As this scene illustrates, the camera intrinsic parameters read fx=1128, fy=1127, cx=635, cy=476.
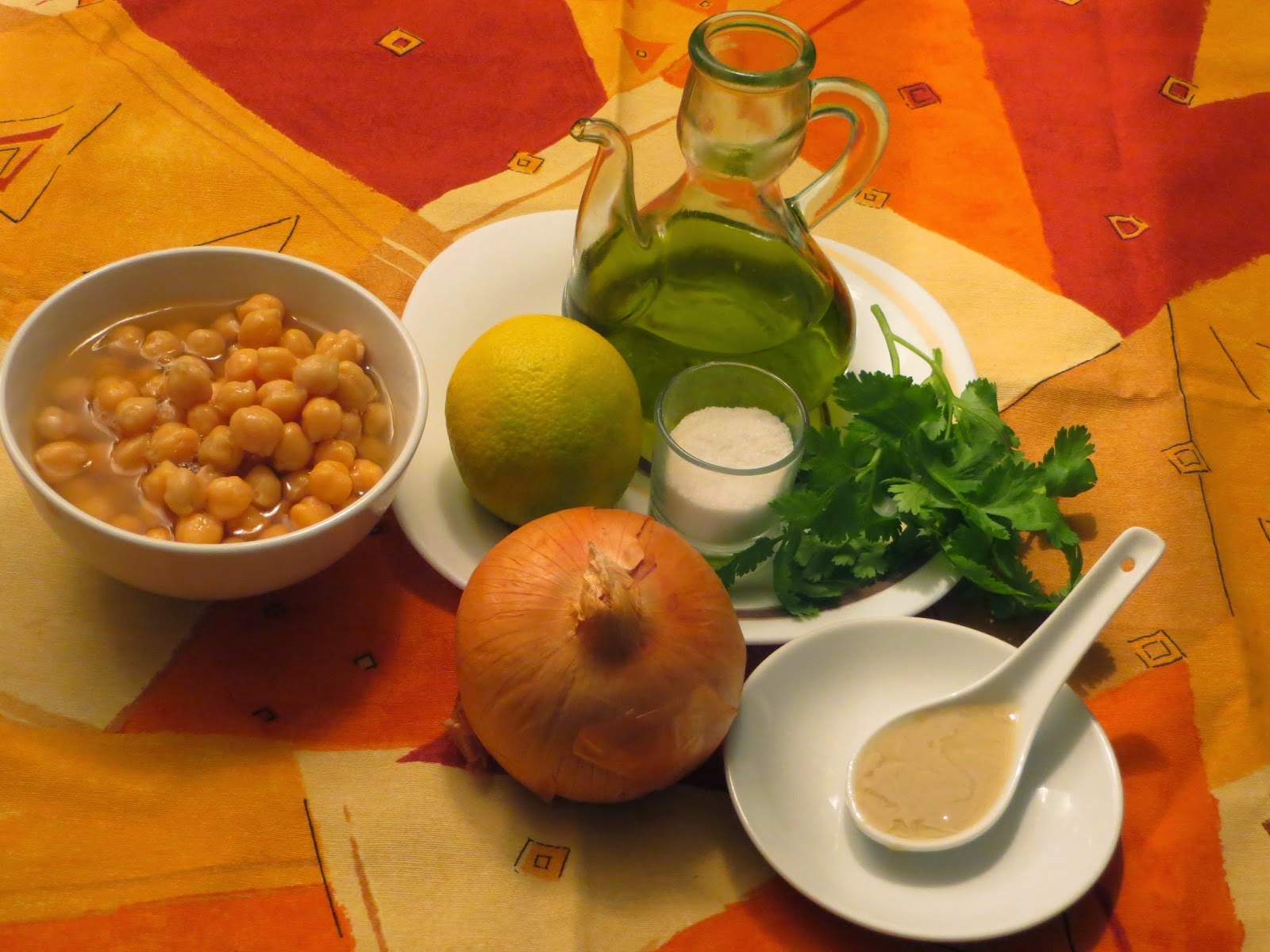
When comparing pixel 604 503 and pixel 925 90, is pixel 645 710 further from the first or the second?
pixel 925 90

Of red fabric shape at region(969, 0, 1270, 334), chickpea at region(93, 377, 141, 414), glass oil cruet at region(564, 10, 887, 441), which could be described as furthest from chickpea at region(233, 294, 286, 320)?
red fabric shape at region(969, 0, 1270, 334)

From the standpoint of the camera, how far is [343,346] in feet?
2.85

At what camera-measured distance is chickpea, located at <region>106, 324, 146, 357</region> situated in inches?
33.6

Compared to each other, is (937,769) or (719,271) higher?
(719,271)

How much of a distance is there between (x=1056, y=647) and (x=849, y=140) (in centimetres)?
42

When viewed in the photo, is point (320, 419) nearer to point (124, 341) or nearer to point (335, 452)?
point (335, 452)

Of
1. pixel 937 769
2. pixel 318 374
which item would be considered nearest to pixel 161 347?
pixel 318 374

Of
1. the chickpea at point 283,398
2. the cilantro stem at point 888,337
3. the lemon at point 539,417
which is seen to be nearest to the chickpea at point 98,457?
the chickpea at point 283,398

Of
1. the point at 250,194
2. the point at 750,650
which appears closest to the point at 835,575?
the point at 750,650

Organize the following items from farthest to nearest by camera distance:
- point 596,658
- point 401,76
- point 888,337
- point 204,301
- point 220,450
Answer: point 401,76 < point 888,337 < point 204,301 < point 220,450 < point 596,658

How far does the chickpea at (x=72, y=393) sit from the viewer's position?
2.70ft

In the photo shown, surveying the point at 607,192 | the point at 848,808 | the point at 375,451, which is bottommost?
the point at 848,808

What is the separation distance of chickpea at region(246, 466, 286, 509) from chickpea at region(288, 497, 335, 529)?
2cm

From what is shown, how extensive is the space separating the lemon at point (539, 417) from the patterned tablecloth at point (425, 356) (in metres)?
0.11
